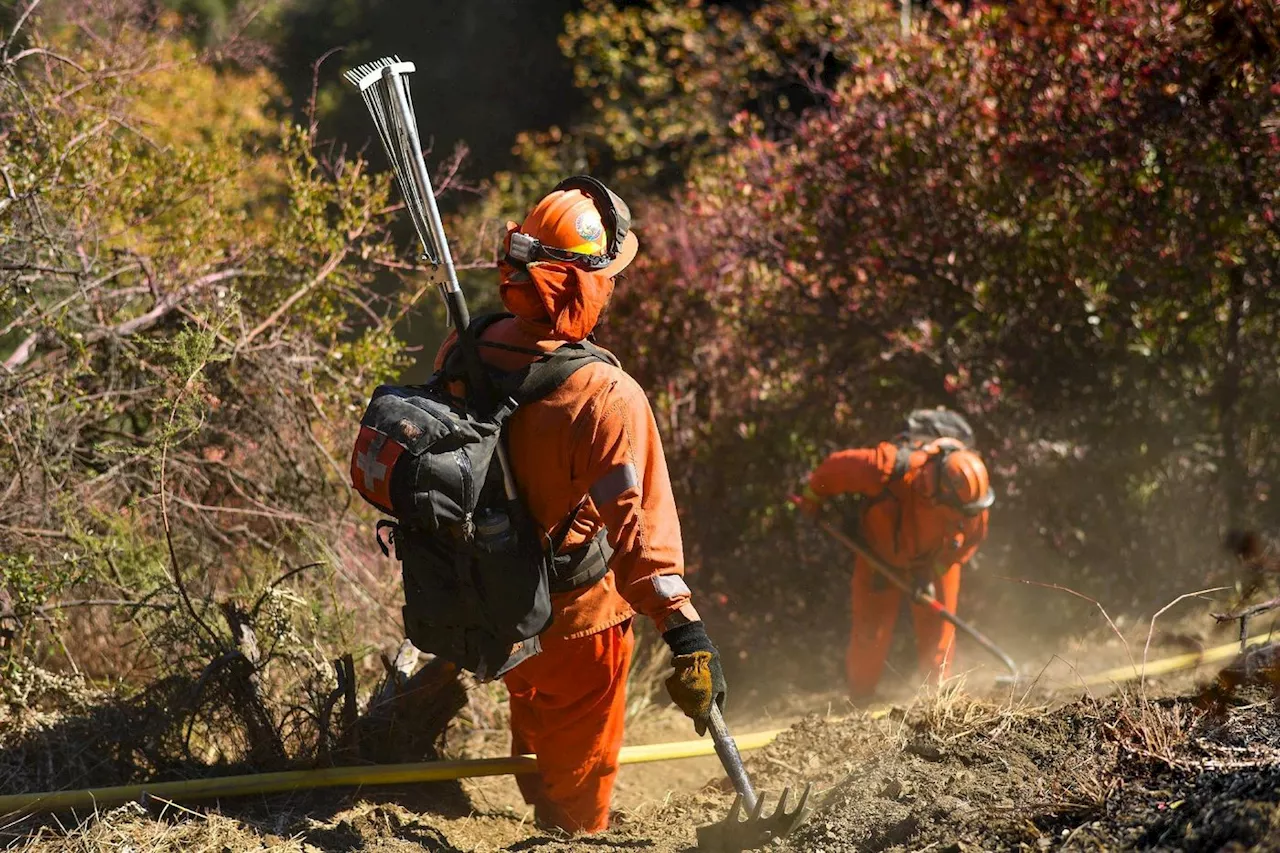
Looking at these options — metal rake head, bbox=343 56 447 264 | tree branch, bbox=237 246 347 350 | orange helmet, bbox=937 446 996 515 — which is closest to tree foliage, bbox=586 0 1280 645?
orange helmet, bbox=937 446 996 515

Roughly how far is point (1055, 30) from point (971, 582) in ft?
10.3

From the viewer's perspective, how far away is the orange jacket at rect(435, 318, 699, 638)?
126 inches

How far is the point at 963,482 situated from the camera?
514 centimetres

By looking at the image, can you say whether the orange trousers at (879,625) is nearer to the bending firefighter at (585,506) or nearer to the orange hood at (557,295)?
the bending firefighter at (585,506)

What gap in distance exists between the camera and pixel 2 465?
4555 millimetres

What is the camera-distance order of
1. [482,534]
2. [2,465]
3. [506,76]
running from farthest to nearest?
[506,76], [2,465], [482,534]

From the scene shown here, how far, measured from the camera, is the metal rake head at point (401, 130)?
3354 millimetres

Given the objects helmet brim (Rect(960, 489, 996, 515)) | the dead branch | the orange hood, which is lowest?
the dead branch

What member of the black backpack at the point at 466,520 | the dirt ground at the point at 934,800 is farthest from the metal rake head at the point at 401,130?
the dirt ground at the point at 934,800

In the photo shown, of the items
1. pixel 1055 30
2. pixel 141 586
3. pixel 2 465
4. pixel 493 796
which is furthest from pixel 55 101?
pixel 1055 30

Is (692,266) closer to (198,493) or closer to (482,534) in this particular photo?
(198,493)

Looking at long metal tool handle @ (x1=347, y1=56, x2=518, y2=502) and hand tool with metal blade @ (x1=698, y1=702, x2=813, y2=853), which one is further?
long metal tool handle @ (x1=347, y1=56, x2=518, y2=502)

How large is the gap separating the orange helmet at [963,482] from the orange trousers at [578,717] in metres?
2.07

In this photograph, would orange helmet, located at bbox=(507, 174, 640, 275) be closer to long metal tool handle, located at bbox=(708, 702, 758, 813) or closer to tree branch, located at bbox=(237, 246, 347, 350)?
long metal tool handle, located at bbox=(708, 702, 758, 813)
